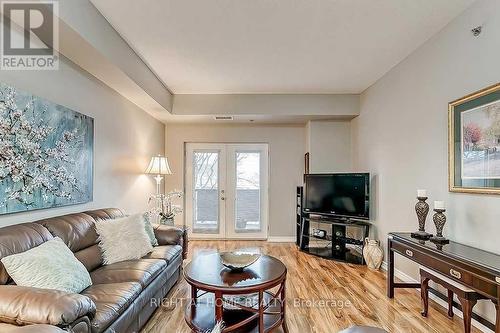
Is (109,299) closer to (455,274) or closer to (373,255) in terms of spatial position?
(455,274)

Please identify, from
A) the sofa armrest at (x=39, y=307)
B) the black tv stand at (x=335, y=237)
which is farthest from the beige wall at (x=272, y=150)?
the sofa armrest at (x=39, y=307)

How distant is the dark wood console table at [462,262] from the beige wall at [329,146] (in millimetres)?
2609

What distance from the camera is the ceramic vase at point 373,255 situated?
13.6ft

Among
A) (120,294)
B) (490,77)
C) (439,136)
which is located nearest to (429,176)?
(439,136)

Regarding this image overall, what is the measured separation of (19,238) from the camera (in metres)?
1.94

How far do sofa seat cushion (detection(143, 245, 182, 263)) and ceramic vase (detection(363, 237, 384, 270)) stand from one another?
8.84 feet

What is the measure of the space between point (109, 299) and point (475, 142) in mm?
3150

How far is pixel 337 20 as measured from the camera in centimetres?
271

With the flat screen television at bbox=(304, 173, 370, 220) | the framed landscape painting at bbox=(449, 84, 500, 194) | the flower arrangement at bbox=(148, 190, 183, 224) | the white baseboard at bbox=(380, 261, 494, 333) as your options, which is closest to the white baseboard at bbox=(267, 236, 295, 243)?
the flat screen television at bbox=(304, 173, 370, 220)

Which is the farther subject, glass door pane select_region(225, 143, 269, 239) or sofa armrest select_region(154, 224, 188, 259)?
glass door pane select_region(225, 143, 269, 239)

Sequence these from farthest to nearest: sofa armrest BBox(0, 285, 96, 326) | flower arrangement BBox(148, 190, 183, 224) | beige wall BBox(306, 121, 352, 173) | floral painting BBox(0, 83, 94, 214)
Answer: beige wall BBox(306, 121, 352, 173) → flower arrangement BBox(148, 190, 183, 224) → floral painting BBox(0, 83, 94, 214) → sofa armrest BBox(0, 285, 96, 326)

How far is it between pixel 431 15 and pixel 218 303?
310 centimetres

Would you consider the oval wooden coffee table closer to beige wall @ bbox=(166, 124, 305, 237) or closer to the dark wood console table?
the dark wood console table

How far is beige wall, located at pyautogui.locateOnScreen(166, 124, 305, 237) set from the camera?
5953mm
